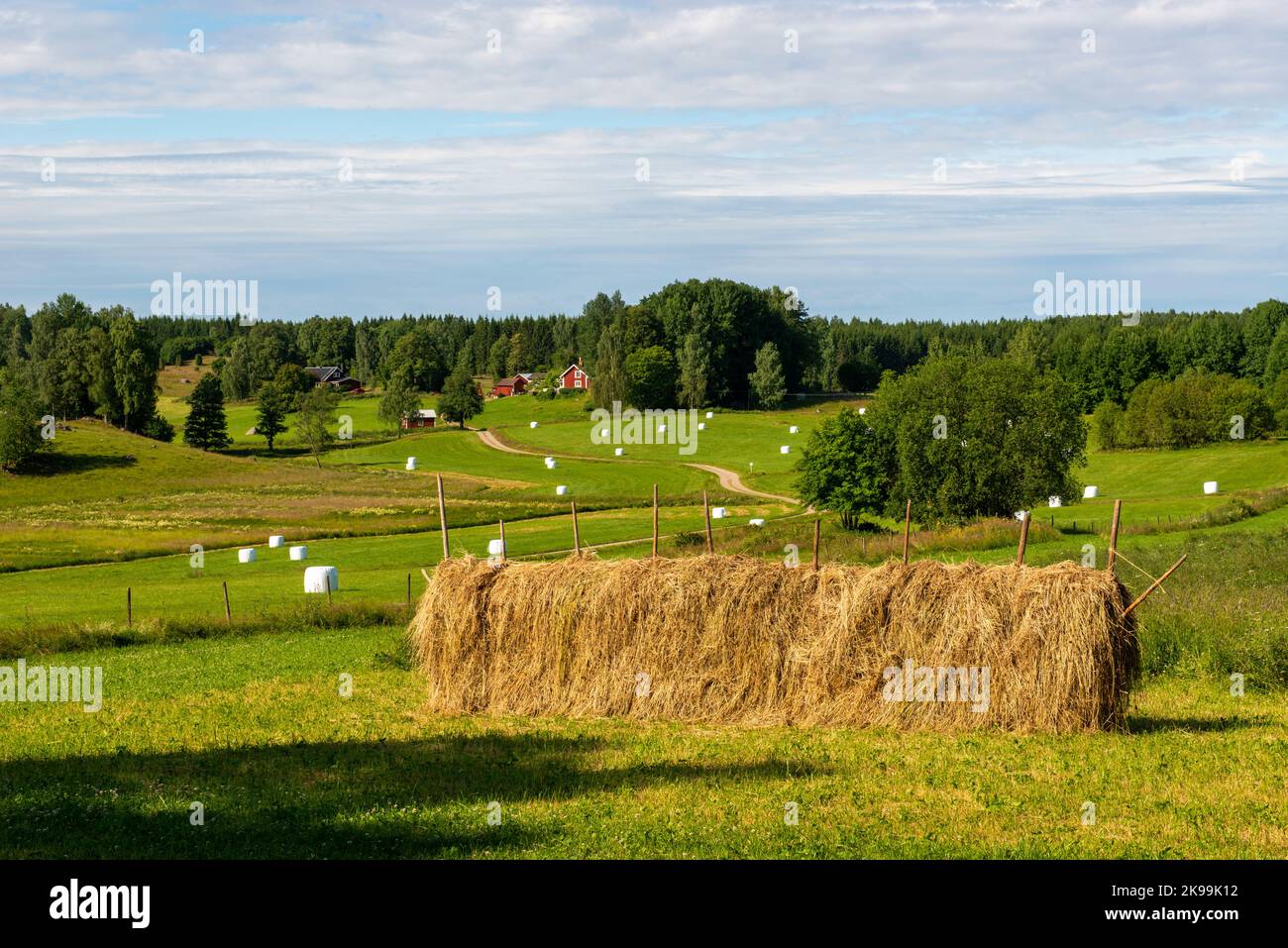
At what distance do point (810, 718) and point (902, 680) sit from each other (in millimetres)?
1677

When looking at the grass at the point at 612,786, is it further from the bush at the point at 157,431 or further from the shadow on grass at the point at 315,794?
the bush at the point at 157,431

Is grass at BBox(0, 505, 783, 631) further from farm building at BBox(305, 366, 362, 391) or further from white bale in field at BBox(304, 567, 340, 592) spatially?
farm building at BBox(305, 366, 362, 391)

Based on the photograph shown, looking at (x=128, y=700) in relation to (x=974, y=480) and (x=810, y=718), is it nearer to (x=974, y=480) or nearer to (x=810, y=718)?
(x=810, y=718)

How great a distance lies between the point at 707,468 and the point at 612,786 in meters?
95.5

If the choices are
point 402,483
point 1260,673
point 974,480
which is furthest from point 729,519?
point 1260,673

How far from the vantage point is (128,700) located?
24078 millimetres

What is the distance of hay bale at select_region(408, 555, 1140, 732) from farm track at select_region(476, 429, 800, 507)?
62.7m

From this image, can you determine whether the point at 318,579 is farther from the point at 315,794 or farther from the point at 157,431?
the point at 157,431

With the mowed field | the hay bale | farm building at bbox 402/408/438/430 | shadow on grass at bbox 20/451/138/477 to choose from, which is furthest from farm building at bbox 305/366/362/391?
the hay bale

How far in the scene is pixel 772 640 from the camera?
67.5 feet

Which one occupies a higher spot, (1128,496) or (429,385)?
(429,385)

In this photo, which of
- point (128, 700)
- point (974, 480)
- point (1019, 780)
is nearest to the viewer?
point (1019, 780)

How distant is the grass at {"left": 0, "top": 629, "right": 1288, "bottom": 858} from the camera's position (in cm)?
1336
